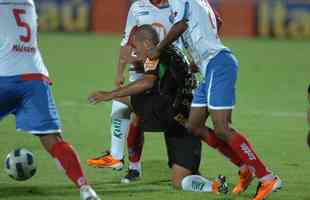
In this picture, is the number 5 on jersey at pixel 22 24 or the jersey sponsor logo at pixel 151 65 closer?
the number 5 on jersey at pixel 22 24

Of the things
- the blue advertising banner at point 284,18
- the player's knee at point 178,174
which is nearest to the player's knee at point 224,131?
the player's knee at point 178,174

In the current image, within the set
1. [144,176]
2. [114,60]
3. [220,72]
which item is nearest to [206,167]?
[144,176]

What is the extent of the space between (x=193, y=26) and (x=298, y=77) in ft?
38.9

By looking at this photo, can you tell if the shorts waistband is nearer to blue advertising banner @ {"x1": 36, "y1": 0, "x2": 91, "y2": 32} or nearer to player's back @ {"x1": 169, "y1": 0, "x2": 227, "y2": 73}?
player's back @ {"x1": 169, "y1": 0, "x2": 227, "y2": 73}

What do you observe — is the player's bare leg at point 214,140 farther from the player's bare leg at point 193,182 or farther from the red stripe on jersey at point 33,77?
the red stripe on jersey at point 33,77

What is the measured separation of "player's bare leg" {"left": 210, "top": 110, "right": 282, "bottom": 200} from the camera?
807 centimetres

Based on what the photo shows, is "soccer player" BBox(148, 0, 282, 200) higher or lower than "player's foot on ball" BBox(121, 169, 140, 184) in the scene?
higher

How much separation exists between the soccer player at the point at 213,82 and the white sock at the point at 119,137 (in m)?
1.43

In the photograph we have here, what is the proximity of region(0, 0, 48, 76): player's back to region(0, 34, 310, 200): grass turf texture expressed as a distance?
1.36 m

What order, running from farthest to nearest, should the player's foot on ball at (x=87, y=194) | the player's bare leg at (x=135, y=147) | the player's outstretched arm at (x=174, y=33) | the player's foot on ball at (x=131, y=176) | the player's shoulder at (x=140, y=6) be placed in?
the player's shoulder at (x=140, y=6) → the player's bare leg at (x=135, y=147) → the player's foot on ball at (x=131, y=176) → the player's outstretched arm at (x=174, y=33) → the player's foot on ball at (x=87, y=194)

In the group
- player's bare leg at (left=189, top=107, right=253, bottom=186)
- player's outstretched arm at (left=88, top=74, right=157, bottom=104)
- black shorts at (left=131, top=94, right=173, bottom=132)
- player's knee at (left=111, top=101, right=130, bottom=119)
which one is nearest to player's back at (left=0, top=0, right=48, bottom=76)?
player's outstretched arm at (left=88, top=74, right=157, bottom=104)

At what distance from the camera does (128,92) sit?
8453 mm

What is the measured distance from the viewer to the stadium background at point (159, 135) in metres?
9.07

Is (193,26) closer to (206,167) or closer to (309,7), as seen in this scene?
(206,167)
